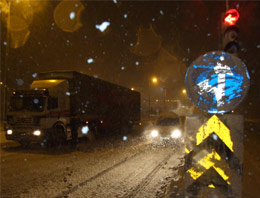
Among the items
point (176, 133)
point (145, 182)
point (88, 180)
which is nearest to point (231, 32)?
point (145, 182)

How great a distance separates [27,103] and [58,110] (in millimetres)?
1577

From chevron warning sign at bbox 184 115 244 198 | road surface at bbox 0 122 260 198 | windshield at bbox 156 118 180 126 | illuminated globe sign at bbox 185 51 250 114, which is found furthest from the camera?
windshield at bbox 156 118 180 126

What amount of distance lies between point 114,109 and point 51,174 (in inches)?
504

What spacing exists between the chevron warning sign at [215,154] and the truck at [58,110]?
34.4 feet

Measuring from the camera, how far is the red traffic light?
5891 millimetres

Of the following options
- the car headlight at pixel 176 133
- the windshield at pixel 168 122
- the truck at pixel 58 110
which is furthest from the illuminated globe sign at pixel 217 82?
the windshield at pixel 168 122

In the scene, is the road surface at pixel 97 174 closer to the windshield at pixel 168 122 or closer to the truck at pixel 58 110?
the truck at pixel 58 110

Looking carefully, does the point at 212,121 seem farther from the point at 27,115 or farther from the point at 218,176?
the point at 27,115

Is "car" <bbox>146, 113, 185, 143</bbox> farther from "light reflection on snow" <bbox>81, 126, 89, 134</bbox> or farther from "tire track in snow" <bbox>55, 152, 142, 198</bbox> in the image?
"tire track in snow" <bbox>55, 152, 142, 198</bbox>

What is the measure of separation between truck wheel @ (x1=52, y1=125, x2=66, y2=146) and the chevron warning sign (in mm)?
10820

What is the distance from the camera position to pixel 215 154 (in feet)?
10.1

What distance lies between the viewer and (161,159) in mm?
9742

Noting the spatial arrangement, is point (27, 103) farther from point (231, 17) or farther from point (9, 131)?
point (231, 17)

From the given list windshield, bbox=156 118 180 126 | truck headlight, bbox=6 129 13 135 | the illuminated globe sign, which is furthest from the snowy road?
windshield, bbox=156 118 180 126
